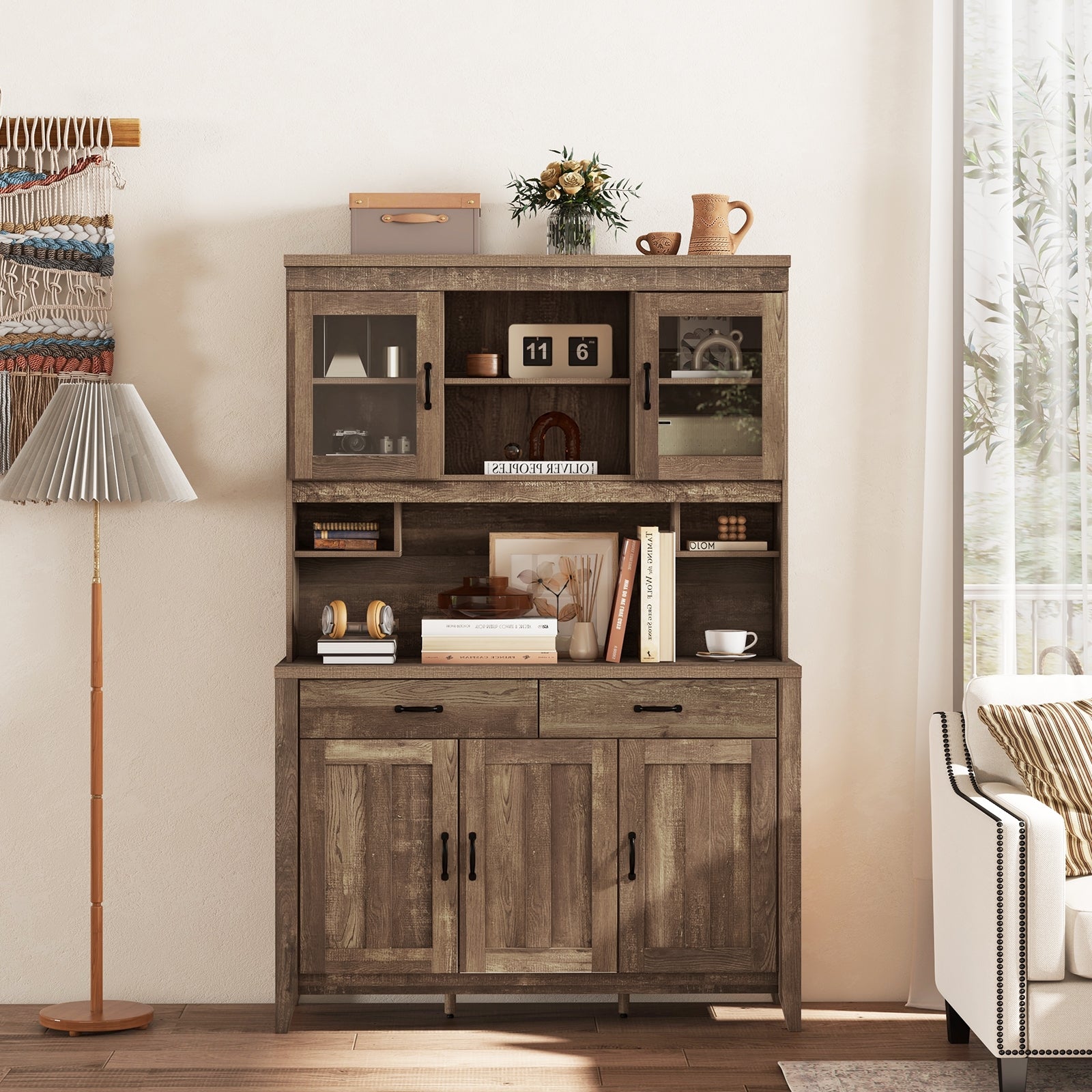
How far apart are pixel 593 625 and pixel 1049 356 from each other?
4.54 feet

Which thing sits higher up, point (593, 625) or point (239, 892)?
point (593, 625)

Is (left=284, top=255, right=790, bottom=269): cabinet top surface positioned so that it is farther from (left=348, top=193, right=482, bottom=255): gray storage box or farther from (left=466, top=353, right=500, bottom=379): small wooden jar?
(left=466, top=353, right=500, bottom=379): small wooden jar

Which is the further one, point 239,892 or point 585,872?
point 239,892

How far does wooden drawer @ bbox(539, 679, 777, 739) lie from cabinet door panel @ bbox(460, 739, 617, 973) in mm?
55

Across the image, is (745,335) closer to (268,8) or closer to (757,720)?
(757,720)

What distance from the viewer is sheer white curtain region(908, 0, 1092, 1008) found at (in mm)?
2990

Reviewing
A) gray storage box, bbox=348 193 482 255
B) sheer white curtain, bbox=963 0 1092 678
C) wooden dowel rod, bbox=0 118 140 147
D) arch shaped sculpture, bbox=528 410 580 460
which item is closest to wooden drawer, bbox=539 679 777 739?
arch shaped sculpture, bbox=528 410 580 460

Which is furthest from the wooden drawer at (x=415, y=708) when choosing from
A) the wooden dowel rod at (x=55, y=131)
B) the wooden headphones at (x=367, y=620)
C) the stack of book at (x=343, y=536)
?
the wooden dowel rod at (x=55, y=131)

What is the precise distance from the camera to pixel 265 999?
10.1ft

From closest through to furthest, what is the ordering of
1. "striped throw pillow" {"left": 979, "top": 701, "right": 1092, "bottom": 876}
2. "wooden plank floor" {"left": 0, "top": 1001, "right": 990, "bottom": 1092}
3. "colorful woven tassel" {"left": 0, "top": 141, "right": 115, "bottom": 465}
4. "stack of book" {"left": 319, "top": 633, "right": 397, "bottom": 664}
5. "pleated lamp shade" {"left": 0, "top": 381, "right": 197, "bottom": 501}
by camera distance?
"striped throw pillow" {"left": 979, "top": 701, "right": 1092, "bottom": 876}
"wooden plank floor" {"left": 0, "top": 1001, "right": 990, "bottom": 1092}
"pleated lamp shade" {"left": 0, "top": 381, "right": 197, "bottom": 501}
"stack of book" {"left": 319, "top": 633, "right": 397, "bottom": 664}
"colorful woven tassel" {"left": 0, "top": 141, "right": 115, "bottom": 465}

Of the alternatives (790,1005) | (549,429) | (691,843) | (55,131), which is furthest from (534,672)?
(55,131)

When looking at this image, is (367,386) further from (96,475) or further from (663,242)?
(663,242)

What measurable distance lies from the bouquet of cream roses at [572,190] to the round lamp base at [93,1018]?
2253 millimetres

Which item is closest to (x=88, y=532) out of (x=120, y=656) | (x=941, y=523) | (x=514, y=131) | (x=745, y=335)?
(x=120, y=656)
